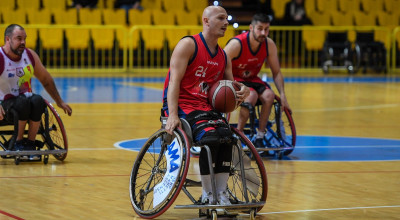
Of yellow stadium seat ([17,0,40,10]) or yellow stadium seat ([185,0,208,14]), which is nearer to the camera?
yellow stadium seat ([17,0,40,10])

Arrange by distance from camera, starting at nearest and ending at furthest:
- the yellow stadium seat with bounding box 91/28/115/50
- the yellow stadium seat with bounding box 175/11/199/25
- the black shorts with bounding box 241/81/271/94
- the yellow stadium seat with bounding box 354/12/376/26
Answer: the black shorts with bounding box 241/81/271/94, the yellow stadium seat with bounding box 91/28/115/50, the yellow stadium seat with bounding box 175/11/199/25, the yellow stadium seat with bounding box 354/12/376/26

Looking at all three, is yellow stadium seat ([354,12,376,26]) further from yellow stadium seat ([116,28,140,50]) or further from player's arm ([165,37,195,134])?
player's arm ([165,37,195,134])

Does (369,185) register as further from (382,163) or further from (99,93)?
(99,93)

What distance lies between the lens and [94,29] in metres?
20.4

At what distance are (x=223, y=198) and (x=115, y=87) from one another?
11947 millimetres

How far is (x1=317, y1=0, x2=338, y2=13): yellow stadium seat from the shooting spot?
23438mm

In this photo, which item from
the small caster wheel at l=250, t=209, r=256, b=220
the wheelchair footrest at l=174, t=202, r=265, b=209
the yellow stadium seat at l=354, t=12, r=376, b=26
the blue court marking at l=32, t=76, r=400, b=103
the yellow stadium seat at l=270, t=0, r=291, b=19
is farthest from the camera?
the yellow stadium seat at l=354, t=12, r=376, b=26

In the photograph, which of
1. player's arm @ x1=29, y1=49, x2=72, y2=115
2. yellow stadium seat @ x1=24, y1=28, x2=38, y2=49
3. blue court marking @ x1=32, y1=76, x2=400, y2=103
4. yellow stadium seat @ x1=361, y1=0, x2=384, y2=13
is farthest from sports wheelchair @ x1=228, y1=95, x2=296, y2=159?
yellow stadium seat @ x1=361, y1=0, x2=384, y2=13

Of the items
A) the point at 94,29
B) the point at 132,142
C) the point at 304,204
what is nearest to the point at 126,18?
the point at 94,29

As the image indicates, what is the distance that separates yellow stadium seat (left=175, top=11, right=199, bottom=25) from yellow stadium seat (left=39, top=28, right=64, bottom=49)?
10.7 ft

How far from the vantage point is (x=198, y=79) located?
5766 millimetres

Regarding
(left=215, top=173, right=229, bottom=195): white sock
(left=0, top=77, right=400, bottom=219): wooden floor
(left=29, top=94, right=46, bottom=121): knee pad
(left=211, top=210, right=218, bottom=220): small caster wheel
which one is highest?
(left=29, top=94, right=46, bottom=121): knee pad

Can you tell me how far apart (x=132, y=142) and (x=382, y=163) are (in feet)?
9.32

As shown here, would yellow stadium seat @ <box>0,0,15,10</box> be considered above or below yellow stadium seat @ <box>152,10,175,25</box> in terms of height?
above
